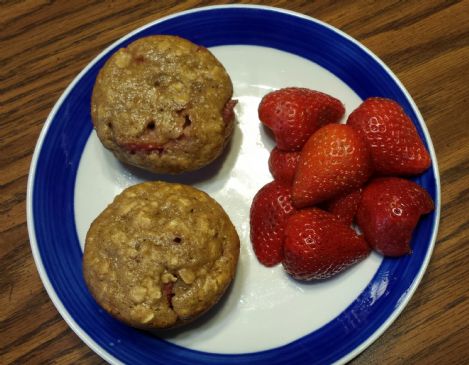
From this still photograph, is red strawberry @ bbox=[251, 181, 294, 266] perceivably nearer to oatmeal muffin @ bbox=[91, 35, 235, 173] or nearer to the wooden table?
oatmeal muffin @ bbox=[91, 35, 235, 173]

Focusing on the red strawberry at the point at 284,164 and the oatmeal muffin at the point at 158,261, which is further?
the red strawberry at the point at 284,164

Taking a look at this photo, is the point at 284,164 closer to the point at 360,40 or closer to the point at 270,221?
the point at 270,221

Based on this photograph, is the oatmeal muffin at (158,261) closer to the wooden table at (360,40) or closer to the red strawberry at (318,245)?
the red strawberry at (318,245)

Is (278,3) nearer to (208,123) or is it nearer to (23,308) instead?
(208,123)

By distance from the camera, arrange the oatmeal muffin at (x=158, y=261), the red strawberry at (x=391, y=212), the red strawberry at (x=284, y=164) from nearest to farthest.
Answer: the oatmeal muffin at (x=158, y=261) < the red strawberry at (x=391, y=212) < the red strawberry at (x=284, y=164)

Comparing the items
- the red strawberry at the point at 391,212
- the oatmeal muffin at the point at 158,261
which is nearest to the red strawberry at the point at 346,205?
the red strawberry at the point at 391,212

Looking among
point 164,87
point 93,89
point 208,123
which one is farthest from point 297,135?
point 93,89

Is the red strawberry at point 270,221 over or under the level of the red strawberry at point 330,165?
under

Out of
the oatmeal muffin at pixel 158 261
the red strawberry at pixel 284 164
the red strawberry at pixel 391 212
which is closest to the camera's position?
the oatmeal muffin at pixel 158 261
